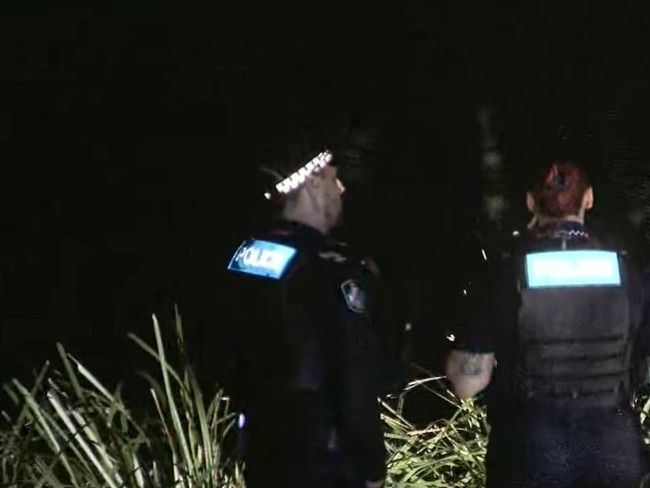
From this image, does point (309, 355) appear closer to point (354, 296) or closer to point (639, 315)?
point (354, 296)

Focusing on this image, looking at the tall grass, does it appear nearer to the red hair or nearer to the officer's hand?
the officer's hand

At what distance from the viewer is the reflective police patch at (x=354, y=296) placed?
6.87ft

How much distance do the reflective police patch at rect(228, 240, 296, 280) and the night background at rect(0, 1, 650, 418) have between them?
1.47ft

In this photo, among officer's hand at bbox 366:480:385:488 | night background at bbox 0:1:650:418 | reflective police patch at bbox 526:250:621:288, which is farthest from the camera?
night background at bbox 0:1:650:418

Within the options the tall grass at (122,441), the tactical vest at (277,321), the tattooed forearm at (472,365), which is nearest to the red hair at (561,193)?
the tattooed forearm at (472,365)

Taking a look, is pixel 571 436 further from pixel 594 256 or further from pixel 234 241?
pixel 234 241

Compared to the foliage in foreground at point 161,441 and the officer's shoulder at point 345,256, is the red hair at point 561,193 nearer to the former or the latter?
the officer's shoulder at point 345,256

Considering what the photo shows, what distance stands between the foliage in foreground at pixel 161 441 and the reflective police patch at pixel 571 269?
55 centimetres

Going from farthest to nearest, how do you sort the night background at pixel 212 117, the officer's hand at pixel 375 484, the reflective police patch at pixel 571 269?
the night background at pixel 212 117 < the officer's hand at pixel 375 484 < the reflective police patch at pixel 571 269

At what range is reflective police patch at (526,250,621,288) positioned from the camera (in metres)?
2.06

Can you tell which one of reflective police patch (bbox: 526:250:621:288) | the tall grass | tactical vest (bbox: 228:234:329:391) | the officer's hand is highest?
reflective police patch (bbox: 526:250:621:288)

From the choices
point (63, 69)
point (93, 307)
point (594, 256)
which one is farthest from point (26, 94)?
point (594, 256)

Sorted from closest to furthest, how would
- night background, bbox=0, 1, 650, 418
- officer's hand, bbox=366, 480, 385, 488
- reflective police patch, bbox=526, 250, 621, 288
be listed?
reflective police patch, bbox=526, 250, 621, 288 → officer's hand, bbox=366, 480, 385, 488 → night background, bbox=0, 1, 650, 418

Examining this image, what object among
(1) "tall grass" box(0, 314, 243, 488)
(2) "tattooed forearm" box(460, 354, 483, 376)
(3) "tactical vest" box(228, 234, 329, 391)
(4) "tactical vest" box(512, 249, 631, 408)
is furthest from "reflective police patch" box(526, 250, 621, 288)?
(1) "tall grass" box(0, 314, 243, 488)
